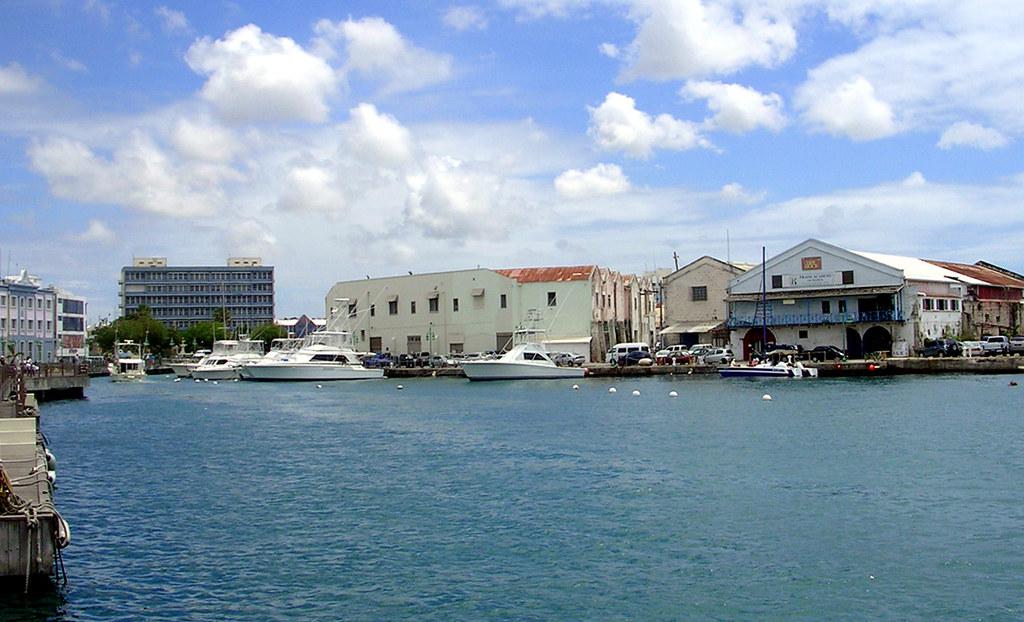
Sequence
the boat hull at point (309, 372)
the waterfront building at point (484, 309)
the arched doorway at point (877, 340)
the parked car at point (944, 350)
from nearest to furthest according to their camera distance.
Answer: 1. the parked car at point (944, 350)
2. the arched doorway at point (877, 340)
3. the boat hull at point (309, 372)
4. the waterfront building at point (484, 309)

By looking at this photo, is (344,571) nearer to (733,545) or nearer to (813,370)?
(733,545)

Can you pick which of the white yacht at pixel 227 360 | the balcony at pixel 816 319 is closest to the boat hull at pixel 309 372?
the white yacht at pixel 227 360

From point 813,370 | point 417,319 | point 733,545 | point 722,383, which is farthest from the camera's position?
point 417,319

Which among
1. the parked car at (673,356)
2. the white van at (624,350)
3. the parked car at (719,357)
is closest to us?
the parked car at (719,357)

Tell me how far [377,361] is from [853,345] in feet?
142

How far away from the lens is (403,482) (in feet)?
88.3

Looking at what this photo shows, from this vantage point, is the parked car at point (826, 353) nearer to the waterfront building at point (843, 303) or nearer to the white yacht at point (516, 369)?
Result: the waterfront building at point (843, 303)

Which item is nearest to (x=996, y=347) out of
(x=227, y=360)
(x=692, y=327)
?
(x=692, y=327)

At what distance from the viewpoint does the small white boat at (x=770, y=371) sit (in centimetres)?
6944

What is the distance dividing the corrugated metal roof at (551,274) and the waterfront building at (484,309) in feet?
0.31

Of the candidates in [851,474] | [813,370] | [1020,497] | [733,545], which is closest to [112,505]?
[733,545]

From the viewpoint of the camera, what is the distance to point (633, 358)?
84375 millimetres

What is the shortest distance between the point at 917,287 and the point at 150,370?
9697cm

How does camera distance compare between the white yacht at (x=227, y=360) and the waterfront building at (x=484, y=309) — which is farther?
the white yacht at (x=227, y=360)
